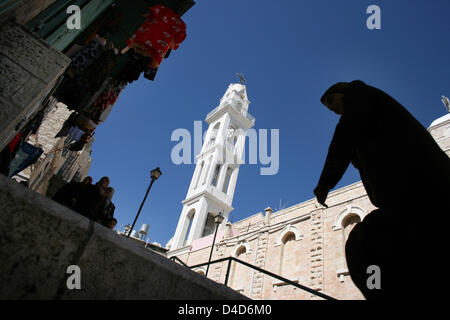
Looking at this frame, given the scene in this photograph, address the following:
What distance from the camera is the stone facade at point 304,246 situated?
12555 millimetres

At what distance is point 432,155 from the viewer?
1292 mm

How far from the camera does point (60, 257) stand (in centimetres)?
129

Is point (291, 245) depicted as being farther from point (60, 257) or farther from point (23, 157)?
point (60, 257)

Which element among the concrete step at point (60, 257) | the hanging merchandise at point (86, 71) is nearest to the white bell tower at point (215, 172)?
the hanging merchandise at point (86, 71)

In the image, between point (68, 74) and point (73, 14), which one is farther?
point (68, 74)

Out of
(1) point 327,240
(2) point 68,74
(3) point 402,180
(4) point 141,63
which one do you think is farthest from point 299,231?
(3) point 402,180

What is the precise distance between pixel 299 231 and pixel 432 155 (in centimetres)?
1522

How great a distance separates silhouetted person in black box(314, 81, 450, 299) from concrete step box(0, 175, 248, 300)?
1.22 meters

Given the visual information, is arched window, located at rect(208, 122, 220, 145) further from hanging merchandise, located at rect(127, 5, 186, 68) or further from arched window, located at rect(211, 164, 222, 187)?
hanging merchandise, located at rect(127, 5, 186, 68)

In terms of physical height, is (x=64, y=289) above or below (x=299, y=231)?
below

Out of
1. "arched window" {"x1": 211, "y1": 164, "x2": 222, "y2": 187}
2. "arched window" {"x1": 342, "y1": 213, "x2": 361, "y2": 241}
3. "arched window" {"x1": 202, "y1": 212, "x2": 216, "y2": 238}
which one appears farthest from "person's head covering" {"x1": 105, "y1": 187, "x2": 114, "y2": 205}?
"arched window" {"x1": 211, "y1": 164, "x2": 222, "y2": 187}

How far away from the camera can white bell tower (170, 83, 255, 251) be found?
1077 inches
